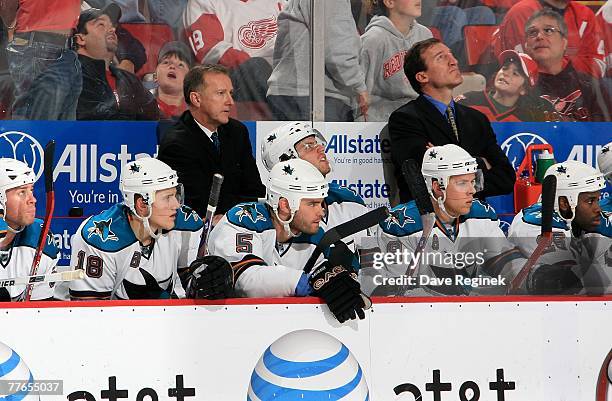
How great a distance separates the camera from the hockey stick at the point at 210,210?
454 cm

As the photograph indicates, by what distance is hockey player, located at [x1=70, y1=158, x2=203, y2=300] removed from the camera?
4.75 meters

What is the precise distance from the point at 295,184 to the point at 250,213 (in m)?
0.28

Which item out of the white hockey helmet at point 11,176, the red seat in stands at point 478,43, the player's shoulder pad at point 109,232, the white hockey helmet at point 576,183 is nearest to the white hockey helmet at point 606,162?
the white hockey helmet at point 576,183

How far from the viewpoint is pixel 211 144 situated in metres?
6.00

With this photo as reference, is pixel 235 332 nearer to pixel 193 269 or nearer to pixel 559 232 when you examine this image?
pixel 193 269

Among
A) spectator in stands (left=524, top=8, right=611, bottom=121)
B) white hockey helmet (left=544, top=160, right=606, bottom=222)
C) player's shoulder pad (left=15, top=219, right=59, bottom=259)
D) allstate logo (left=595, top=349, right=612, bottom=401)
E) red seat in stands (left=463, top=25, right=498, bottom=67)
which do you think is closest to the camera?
allstate logo (left=595, top=349, right=612, bottom=401)

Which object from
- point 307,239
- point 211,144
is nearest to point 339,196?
point 307,239

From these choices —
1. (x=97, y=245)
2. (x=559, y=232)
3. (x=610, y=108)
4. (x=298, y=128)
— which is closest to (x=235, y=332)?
(x=97, y=245)

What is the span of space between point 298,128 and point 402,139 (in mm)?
672

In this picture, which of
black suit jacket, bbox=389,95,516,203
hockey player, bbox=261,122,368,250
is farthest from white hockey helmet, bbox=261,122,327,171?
black suit jacket, bbox=389,95,516,203

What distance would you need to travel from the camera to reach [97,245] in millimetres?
4812

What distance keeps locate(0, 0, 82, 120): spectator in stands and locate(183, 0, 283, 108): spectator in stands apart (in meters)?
0.68

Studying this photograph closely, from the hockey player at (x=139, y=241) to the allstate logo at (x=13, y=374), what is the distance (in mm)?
818

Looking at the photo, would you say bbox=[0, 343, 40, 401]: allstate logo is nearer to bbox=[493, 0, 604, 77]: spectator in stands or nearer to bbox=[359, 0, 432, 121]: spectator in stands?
bbox=[359, 0, 432, 121]: spectator in stands
